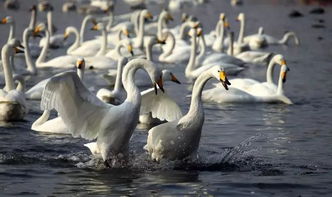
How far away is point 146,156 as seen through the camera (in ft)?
37.6

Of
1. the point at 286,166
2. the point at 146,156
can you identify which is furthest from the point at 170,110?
the point at 286,166

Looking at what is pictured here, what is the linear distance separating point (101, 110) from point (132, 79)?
535 mm

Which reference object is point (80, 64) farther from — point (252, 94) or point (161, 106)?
point (252, 94)

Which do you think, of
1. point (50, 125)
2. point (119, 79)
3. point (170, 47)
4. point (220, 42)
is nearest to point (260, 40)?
point (220, 42)

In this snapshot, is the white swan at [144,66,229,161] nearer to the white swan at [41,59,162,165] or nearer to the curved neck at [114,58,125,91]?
the white swan at [41,59,162,165]

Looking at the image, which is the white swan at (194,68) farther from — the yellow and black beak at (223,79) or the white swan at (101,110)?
the yellow and black beak at (223,79)

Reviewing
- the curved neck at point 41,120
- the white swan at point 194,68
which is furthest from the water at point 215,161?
the white swan at point 194,68

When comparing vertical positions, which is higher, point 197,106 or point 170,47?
point 170,47

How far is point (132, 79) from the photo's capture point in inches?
432

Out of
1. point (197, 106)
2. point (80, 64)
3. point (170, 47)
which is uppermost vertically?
point (170, 47)

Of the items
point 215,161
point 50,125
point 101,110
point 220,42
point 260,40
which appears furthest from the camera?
point 260,40

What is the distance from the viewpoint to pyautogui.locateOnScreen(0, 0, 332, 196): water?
390 inches

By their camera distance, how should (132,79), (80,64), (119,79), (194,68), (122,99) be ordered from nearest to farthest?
(132,79) < (80,64) < (119,79) < (122,99) < (194,68)

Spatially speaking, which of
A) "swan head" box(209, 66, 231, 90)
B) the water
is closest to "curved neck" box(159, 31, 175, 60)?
the water
